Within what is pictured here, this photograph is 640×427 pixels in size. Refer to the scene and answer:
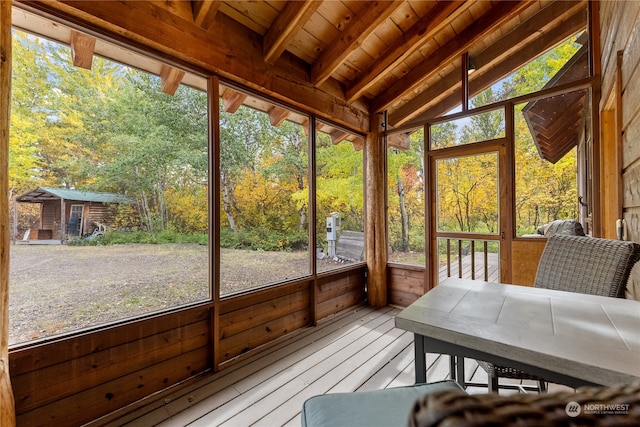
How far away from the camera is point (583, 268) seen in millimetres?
1521

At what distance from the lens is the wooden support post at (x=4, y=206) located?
1.34 metres

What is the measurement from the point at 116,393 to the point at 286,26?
3.03 meters

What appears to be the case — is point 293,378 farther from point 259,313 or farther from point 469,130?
point 469,130

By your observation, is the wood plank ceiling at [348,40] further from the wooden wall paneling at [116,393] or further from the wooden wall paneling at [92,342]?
the wooden wall paneling at [116,393]

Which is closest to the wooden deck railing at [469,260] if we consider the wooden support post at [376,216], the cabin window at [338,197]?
the wooden support post at [376,216]

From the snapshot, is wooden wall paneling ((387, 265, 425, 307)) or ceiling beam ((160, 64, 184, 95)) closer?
ceiling beam ((160, 64, 184, 95))

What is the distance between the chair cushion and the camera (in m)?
0.95

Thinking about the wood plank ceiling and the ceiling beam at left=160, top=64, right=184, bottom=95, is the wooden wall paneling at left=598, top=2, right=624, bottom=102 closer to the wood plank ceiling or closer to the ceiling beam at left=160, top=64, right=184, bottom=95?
the wood plank ceiling

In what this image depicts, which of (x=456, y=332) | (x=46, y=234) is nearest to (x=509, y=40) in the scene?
(x=456, y=332)

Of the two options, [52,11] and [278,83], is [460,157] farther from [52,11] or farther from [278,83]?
[52,11]

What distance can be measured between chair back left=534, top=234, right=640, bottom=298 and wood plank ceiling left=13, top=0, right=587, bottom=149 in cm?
214

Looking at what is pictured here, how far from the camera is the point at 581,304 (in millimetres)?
1268

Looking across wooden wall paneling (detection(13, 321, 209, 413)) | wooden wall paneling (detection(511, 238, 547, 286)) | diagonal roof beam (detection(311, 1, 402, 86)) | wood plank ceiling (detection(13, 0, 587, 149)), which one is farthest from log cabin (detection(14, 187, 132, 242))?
wooden wall paneling (detection(511, 238, 547, 286))

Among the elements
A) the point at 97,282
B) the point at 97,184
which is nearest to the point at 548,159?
the point at 97,184
